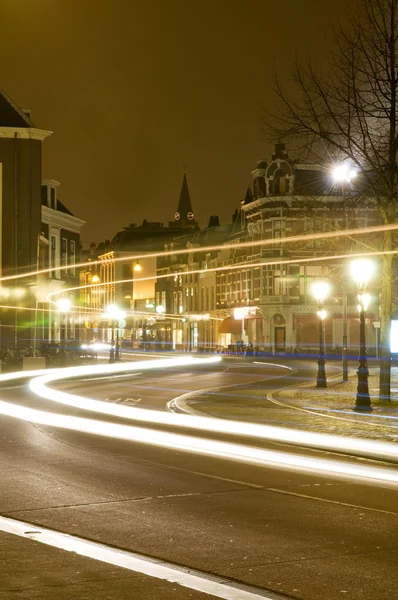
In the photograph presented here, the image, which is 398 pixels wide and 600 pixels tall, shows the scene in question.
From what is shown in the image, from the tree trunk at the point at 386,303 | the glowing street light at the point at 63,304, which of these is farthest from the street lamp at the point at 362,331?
the glowing street light at the point at 63,304

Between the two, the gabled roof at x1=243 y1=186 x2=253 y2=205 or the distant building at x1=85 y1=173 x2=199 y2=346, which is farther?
the distant building at x1=85 y1=173 x2=199 y2=346

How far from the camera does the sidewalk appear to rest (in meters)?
21.9

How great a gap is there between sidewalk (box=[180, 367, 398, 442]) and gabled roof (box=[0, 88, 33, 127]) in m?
33.9

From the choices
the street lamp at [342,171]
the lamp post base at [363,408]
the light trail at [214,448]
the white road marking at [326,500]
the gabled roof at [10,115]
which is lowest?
the white road marking at [326,500]

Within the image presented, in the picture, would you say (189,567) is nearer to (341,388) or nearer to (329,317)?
(341,388)

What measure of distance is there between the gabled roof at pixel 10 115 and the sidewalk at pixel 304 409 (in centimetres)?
3392

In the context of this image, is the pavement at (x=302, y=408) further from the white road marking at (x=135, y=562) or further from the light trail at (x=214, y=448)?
the white road marking at (x=135, y=562)

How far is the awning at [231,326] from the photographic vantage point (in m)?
110

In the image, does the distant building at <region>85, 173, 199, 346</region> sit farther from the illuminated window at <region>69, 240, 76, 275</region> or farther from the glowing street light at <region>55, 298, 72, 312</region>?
the glowing street light at <region>55, 298, 72, 312</region>

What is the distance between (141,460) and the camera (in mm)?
16641

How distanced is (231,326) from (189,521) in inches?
3915

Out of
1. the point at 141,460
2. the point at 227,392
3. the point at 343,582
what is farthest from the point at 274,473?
the point at 227,392

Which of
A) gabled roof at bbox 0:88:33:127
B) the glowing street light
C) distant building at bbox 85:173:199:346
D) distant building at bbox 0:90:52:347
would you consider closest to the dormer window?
the glowing street light

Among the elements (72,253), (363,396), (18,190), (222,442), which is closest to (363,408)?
(363,396)
